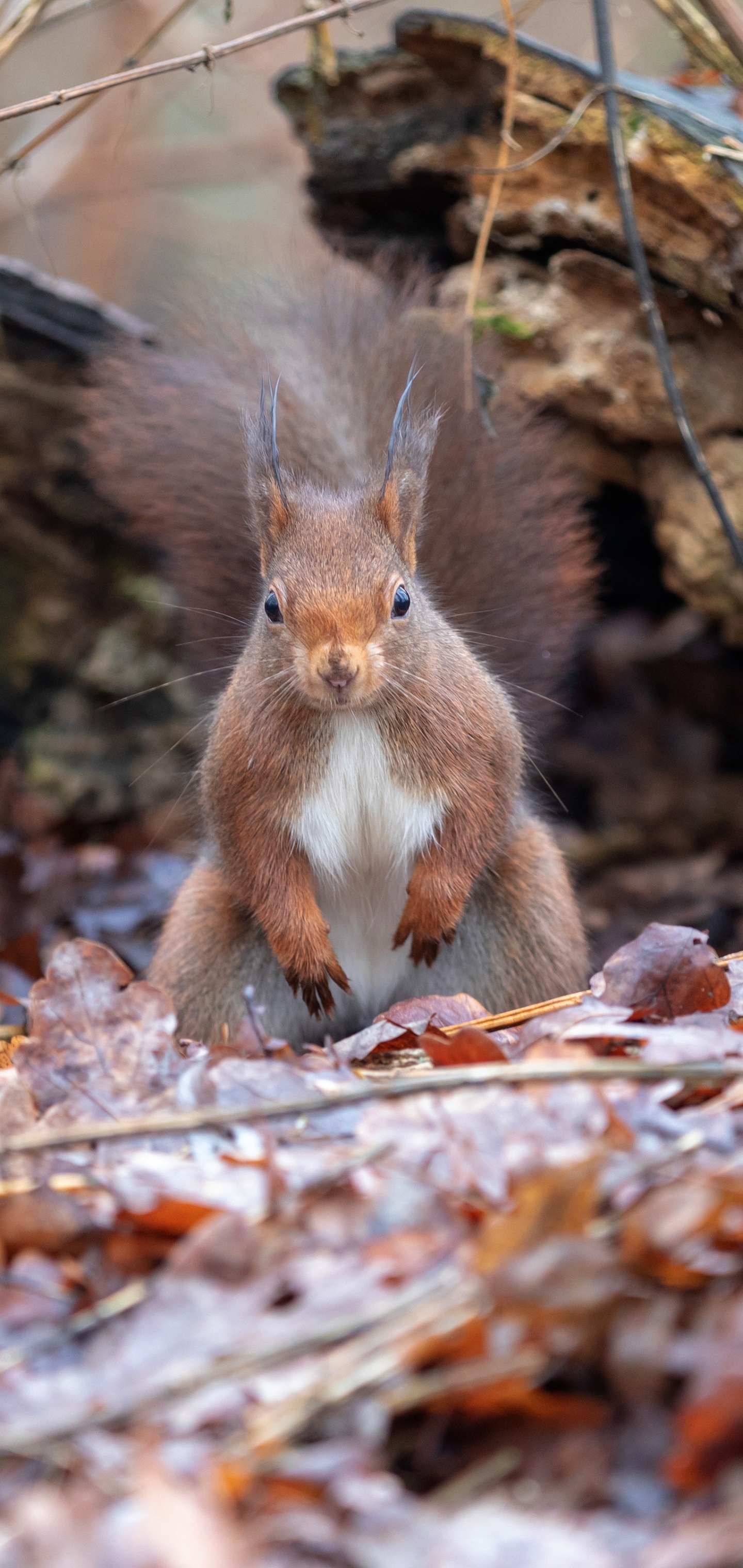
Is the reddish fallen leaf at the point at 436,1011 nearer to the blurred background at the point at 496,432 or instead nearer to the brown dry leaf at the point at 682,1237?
the blurred background at the point at 496,432

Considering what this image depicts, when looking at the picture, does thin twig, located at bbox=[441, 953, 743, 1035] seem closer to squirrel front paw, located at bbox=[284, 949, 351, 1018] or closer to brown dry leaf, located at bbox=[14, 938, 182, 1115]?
squirrel front paw, located at bbox=[284, 949, 351, 1018]

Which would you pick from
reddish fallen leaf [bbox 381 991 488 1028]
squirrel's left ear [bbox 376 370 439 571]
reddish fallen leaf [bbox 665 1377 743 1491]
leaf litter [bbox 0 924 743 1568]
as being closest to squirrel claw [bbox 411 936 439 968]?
reddish fallen leaf [bbox 381 991 488 1028]

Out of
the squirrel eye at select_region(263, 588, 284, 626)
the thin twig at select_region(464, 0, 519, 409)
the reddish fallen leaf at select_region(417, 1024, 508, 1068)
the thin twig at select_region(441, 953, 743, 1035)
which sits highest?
the thin twig at select_region(464, 0, 519, 409)

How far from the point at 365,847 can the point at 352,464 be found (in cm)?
100

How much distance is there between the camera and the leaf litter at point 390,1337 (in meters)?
1.00

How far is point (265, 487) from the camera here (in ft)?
7.84

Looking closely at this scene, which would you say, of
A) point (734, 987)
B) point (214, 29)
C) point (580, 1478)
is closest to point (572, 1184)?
point (580, 1478)

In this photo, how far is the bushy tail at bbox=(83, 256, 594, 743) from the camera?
296 cm

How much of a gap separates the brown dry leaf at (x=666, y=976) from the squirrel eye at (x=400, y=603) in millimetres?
705

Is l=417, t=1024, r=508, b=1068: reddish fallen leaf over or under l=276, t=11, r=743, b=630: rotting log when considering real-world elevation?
under

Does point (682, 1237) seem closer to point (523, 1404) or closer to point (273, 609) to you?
point (523, 1404)

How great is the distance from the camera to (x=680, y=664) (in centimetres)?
463

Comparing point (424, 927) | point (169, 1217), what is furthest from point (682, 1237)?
point (424, 927)

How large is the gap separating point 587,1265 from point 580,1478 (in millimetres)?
173
